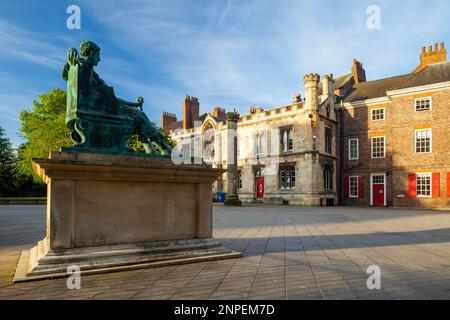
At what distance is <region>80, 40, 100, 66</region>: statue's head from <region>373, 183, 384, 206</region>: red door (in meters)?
28.8

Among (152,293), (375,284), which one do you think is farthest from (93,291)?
(375,284)

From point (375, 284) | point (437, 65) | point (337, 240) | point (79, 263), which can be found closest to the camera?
point (375, 284)

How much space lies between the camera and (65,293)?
147 inches

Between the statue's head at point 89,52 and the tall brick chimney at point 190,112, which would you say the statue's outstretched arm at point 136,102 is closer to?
the statue's head at point 89,52

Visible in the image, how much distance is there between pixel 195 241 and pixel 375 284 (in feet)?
9.70

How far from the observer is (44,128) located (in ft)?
91.8

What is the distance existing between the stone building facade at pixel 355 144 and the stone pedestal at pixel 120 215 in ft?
78.1

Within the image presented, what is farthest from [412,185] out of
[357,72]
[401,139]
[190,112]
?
[190,112]

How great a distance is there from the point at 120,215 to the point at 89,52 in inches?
112

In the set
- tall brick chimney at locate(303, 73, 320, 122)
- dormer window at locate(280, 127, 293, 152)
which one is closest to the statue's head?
tall brick chimney at locate(303, 73, 320, 122)

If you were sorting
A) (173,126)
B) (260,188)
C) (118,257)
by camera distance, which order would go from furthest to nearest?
(173,126) < (260,188) < (118,257)

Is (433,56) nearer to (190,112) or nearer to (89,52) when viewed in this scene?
(190,112)

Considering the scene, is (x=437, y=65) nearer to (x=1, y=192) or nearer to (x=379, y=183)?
(x=379, y=183)

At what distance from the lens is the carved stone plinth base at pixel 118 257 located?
174 inches
